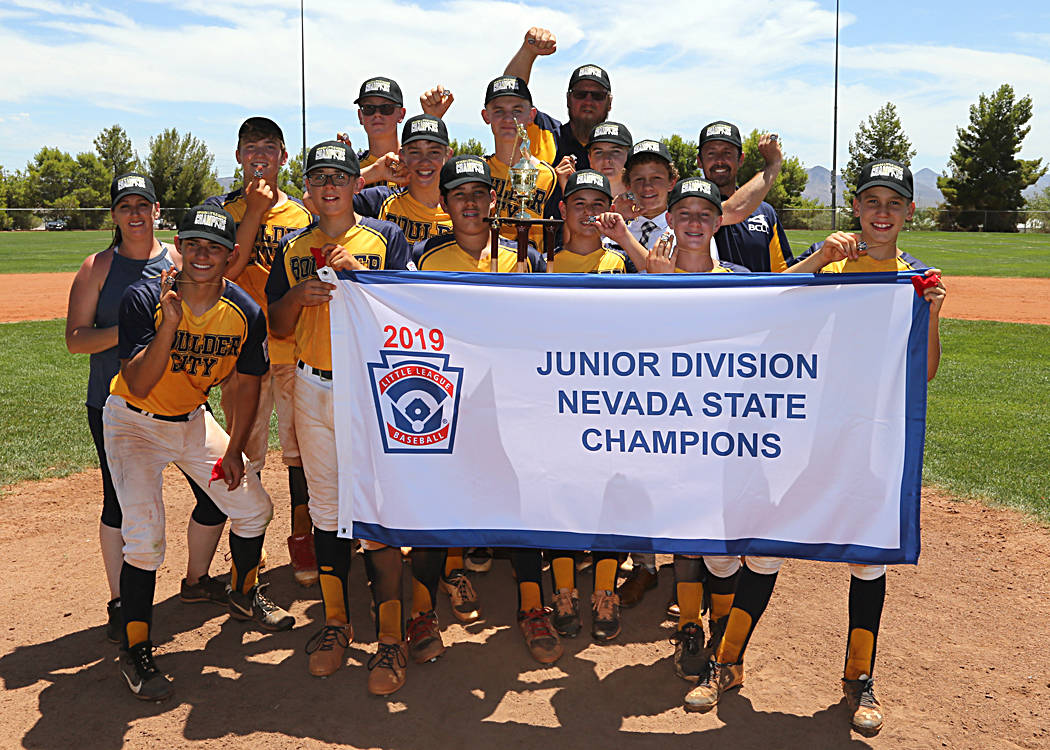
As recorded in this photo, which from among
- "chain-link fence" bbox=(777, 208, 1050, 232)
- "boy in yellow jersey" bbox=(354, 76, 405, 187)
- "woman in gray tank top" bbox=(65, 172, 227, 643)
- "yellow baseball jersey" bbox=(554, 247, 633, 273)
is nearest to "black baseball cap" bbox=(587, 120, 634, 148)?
"yellow baseball jersey" bbox=(554, 247, 633, 273)

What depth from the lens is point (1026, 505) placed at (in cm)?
730

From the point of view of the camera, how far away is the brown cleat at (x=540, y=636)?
4980mm

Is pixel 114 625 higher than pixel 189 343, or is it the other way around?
A: pixel 189 343

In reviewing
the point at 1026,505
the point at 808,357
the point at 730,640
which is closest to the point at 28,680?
the point at 730,640

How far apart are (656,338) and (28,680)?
3936mm

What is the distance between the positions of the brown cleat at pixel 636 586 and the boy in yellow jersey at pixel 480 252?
795mm

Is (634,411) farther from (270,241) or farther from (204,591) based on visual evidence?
(204,591)

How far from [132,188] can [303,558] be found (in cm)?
279

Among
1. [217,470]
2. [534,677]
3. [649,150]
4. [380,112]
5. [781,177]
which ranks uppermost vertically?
[781,177]

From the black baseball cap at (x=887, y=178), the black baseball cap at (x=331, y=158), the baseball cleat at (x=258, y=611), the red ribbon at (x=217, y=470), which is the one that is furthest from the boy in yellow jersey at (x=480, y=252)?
the black baseball cap at (x=887, y=178)

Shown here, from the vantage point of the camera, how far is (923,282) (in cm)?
409

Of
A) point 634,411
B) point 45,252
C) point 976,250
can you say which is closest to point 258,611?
point 634,411

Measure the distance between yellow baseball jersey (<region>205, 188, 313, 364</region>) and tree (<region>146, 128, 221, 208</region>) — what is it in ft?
204

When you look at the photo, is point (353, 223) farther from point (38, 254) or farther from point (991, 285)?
point (38, 254)
